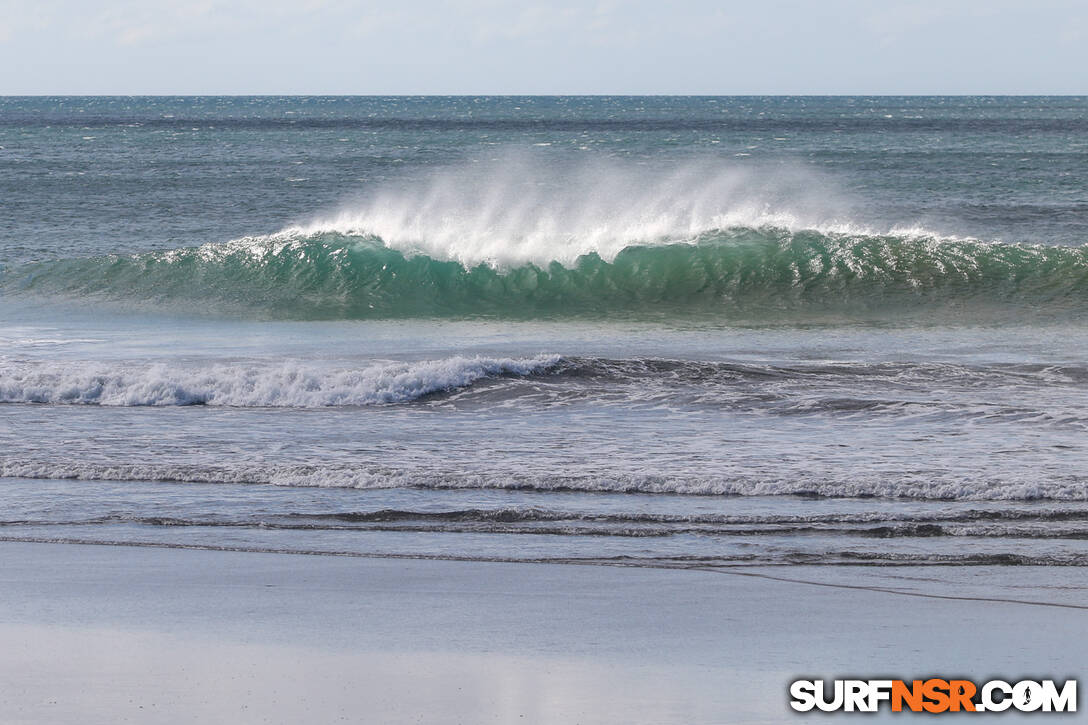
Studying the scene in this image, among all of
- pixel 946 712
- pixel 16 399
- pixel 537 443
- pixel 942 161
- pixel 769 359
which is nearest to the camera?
pixel 946 712

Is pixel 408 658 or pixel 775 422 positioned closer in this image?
pixel 408 658

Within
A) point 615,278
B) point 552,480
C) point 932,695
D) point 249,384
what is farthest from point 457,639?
point 615,278

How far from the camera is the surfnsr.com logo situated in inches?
179

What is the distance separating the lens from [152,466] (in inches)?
340

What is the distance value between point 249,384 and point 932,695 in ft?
26.3

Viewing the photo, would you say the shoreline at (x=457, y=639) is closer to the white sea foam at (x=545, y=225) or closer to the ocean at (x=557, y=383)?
the ocean at (x=557, y=383)

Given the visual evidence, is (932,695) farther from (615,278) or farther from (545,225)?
(545,225)

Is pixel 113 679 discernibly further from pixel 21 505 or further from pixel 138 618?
pixel 21 505

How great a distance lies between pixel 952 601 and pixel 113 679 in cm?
359

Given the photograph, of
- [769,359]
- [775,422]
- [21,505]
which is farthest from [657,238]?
[21,505]

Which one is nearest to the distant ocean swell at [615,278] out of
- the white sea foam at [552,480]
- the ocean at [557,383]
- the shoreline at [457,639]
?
the ocean at [557,383]

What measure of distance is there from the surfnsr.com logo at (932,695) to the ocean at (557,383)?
167 centimetres

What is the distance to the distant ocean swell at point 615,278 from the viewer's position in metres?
18.7

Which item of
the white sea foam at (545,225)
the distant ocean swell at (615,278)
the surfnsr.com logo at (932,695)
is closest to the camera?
the surfnsr.com logo at (932,695)
